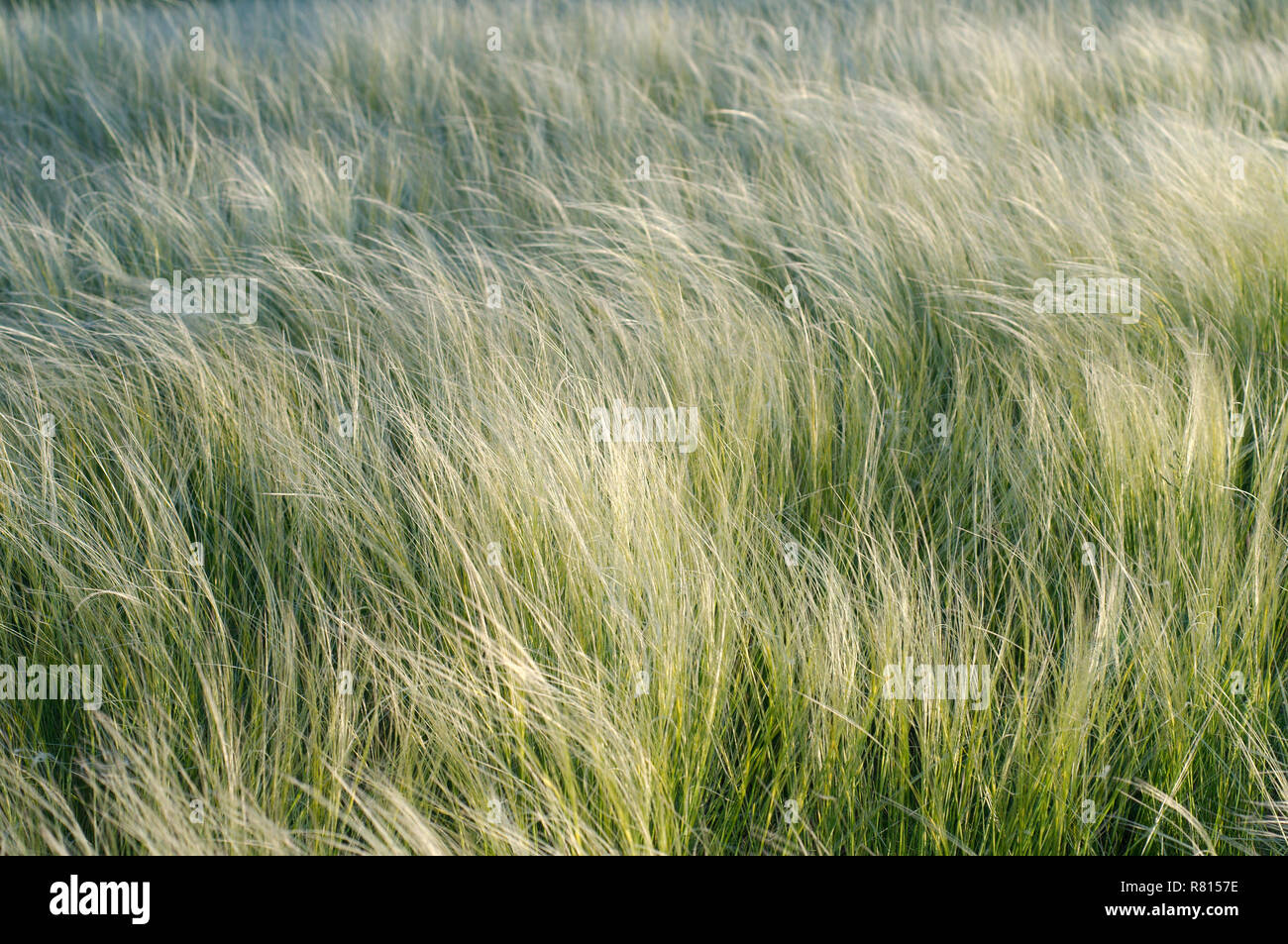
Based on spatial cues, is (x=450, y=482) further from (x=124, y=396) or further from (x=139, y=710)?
(x=124, y=396)

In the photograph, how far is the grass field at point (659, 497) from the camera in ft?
4.10

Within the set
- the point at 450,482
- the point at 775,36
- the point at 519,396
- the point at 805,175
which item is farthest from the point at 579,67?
the point at 450,482

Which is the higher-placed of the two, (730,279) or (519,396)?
(730,279)

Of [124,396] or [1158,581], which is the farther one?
[124,396]

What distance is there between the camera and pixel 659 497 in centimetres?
156

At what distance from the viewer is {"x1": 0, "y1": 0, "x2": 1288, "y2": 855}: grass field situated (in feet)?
4.10

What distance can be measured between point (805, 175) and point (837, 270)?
63 centimetres

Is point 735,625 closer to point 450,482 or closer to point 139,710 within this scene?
point 450,482

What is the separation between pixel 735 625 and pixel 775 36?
12.2 feet
